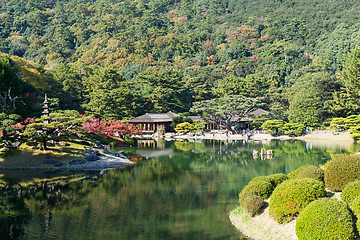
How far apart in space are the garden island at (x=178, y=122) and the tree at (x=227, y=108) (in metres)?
0.30

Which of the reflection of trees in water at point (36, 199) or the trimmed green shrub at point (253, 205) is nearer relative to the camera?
the trimmed green shrub at point (253, 205)

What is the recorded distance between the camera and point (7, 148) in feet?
82.6

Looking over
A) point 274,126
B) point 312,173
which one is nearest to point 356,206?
point 312,173

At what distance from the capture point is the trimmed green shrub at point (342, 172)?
11305mm

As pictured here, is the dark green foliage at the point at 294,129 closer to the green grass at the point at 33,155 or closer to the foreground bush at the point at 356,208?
→ the green grass at the point at 33,155

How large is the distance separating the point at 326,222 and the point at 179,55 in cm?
10981

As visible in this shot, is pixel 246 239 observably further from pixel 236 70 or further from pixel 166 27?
pixel 166 27

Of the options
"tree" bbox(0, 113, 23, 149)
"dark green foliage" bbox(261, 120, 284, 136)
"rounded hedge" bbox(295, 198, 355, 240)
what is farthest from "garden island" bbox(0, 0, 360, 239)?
"dark green foliage" bbox(261, 120, 284, 136)

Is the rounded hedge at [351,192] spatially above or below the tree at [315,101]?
below

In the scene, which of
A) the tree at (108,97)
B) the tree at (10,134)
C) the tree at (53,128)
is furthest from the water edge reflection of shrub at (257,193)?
the tree at (108,97)

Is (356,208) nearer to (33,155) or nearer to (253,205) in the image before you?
(253,205)

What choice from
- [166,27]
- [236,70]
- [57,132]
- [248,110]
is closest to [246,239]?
[57,132]

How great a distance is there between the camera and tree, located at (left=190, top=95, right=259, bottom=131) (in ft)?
176

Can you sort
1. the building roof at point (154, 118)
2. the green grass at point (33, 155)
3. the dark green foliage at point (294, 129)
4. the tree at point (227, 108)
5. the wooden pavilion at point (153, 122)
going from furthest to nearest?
the wooden pavilion at point (153, 122) < the building roof at point (154, 118) < the tree at point (227, 108) < the dark green foliage at point (294, 129) < the green grass at point (33, 155)
